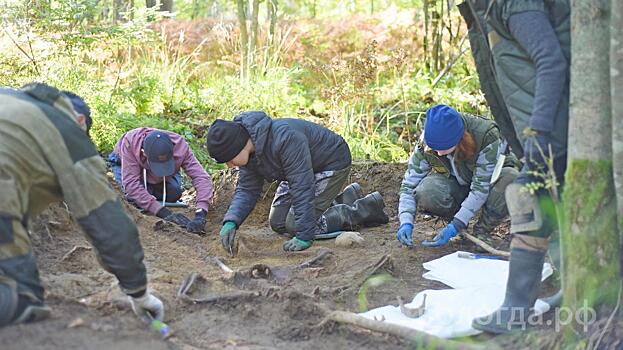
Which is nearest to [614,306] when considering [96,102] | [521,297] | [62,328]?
[521,297]

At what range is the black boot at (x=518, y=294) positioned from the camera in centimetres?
324

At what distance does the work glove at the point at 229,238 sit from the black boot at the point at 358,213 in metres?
0.88

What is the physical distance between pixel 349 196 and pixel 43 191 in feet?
11.7

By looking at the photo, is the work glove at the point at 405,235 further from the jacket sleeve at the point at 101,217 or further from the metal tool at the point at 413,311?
the jacket sleeve at the point at 101,217

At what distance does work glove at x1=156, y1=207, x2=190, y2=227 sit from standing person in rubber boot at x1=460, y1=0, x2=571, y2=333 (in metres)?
3.31

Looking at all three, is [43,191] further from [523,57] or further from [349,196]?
[349,196]

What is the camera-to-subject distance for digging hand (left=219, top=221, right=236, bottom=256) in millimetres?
5285

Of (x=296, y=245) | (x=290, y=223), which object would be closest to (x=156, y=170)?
(x=290, y=223)

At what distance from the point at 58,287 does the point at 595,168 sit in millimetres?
2685

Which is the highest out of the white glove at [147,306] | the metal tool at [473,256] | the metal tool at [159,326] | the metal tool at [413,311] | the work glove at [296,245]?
the white glove at [147,306]

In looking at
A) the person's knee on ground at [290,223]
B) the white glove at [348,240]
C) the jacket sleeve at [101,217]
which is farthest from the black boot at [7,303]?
the person's knee on ground at [290,223]

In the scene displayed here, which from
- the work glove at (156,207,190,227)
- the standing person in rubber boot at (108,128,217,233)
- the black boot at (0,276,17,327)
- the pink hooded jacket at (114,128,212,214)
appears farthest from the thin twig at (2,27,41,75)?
the black boot at (0,276,17,327)

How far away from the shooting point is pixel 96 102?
8.20m

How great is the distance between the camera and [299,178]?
520 centimetres
